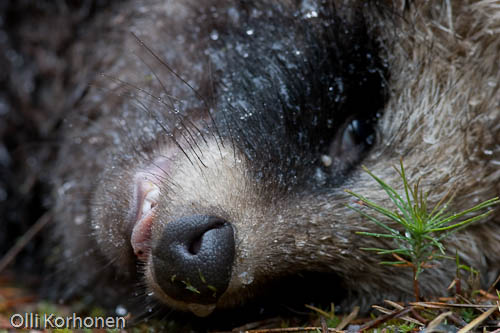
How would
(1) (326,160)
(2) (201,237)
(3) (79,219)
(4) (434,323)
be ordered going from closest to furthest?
(4) (434,323)
(2) (201,237)
(1) (326,160)
(3) (79,219)

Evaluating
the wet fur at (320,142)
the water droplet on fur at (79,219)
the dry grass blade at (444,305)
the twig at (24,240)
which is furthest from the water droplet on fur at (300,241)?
the twig at (24,240)

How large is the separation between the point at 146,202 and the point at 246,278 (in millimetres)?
434

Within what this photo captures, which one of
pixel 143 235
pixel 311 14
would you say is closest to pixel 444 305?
pixel 143 235

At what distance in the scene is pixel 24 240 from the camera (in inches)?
136

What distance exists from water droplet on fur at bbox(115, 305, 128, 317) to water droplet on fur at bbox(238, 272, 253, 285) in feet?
2.56

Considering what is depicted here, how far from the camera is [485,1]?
2.26 meters

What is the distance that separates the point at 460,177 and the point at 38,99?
242 centimetres

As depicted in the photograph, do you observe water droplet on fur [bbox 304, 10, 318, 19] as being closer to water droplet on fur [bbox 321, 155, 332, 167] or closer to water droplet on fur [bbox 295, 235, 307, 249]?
water droplet on fur [bbox 321, 155, 332, 167]

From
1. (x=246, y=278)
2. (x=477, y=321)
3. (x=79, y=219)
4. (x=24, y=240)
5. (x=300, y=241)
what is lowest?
(x=477, y=321)

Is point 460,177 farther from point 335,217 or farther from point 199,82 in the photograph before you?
point 199,82

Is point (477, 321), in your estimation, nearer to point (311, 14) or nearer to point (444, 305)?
point (444, 305)

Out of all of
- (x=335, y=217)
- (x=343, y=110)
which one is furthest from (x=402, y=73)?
(x=335, y=217)

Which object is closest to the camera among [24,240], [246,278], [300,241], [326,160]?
[246,278]

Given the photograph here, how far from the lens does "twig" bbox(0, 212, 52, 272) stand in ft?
11.1
